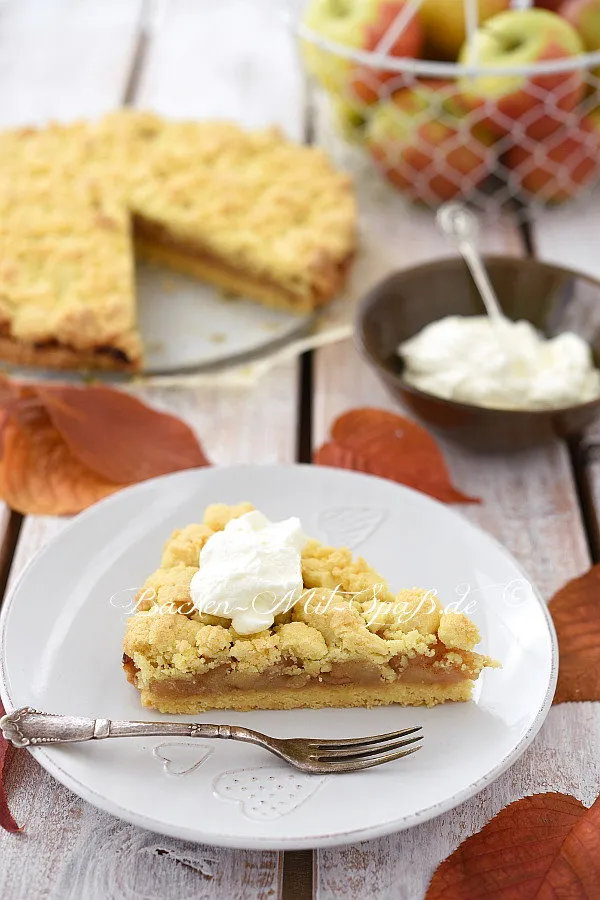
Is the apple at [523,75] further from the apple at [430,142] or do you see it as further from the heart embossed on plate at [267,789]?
the heart embossed on plate at [267,789]

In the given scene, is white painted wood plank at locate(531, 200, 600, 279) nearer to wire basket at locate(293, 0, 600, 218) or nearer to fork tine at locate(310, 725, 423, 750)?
wire basket at locate(293, 0, 600, 218)

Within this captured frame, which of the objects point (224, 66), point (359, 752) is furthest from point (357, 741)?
point (224, 66)

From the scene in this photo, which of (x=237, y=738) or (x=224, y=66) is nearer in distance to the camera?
(x=237, y=738)

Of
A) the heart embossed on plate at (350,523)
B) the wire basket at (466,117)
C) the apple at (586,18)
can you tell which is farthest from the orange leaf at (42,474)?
the apple at (586,18)

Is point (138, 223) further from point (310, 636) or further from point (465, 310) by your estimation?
point (310, 636)

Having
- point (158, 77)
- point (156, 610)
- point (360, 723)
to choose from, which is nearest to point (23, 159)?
point (158, 77)

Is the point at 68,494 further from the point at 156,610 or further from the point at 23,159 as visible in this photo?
the point at 23,159

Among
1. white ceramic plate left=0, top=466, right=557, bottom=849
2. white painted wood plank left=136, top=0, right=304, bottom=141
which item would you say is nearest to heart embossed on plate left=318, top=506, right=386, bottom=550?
white ceramic plate left=0, top=466, right=557, bottom=849

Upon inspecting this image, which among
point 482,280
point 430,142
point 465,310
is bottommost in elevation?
point 465,310
